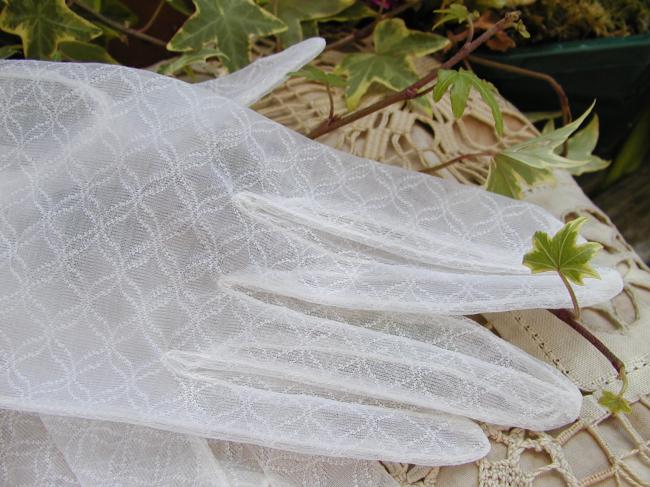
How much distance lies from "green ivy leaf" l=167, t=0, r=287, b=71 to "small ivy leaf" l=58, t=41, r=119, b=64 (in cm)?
9

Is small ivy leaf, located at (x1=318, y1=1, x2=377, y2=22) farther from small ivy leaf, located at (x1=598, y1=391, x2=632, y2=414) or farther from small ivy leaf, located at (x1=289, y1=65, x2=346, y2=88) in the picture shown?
small ivy leaf, located at (x1=598, y1=391, x2=632, y2=414)

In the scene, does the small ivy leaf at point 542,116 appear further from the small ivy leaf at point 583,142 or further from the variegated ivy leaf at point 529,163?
the variegated ivy leaf at point 529,163

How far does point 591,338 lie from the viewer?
0.47 meters

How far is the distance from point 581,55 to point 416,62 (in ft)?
0.66

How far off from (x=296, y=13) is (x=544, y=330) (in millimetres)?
379

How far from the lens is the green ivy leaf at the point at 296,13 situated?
25.0 inches

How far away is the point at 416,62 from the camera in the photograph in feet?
2.24

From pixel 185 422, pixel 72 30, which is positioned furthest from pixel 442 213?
pixel 72 30

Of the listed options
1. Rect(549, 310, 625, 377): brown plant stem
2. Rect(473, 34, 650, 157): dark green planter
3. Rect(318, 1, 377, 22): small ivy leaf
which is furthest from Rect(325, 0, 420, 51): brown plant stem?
Rect(549, 310, 625, 377): brown plant stem

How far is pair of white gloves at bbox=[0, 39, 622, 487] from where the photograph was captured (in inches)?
16.1

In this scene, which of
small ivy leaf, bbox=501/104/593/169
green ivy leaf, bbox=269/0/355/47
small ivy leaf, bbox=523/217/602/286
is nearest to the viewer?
small ivy leaf, bbox=523/217/602/286

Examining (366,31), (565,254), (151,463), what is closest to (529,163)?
(565,254)

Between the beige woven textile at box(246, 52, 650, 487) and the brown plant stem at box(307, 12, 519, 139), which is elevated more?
the brown plant stem at box(307, 12, 519, 139)

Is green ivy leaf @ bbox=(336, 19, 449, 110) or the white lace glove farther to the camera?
green ivy leaf @ bbox=(336, 19, 449, 110)
